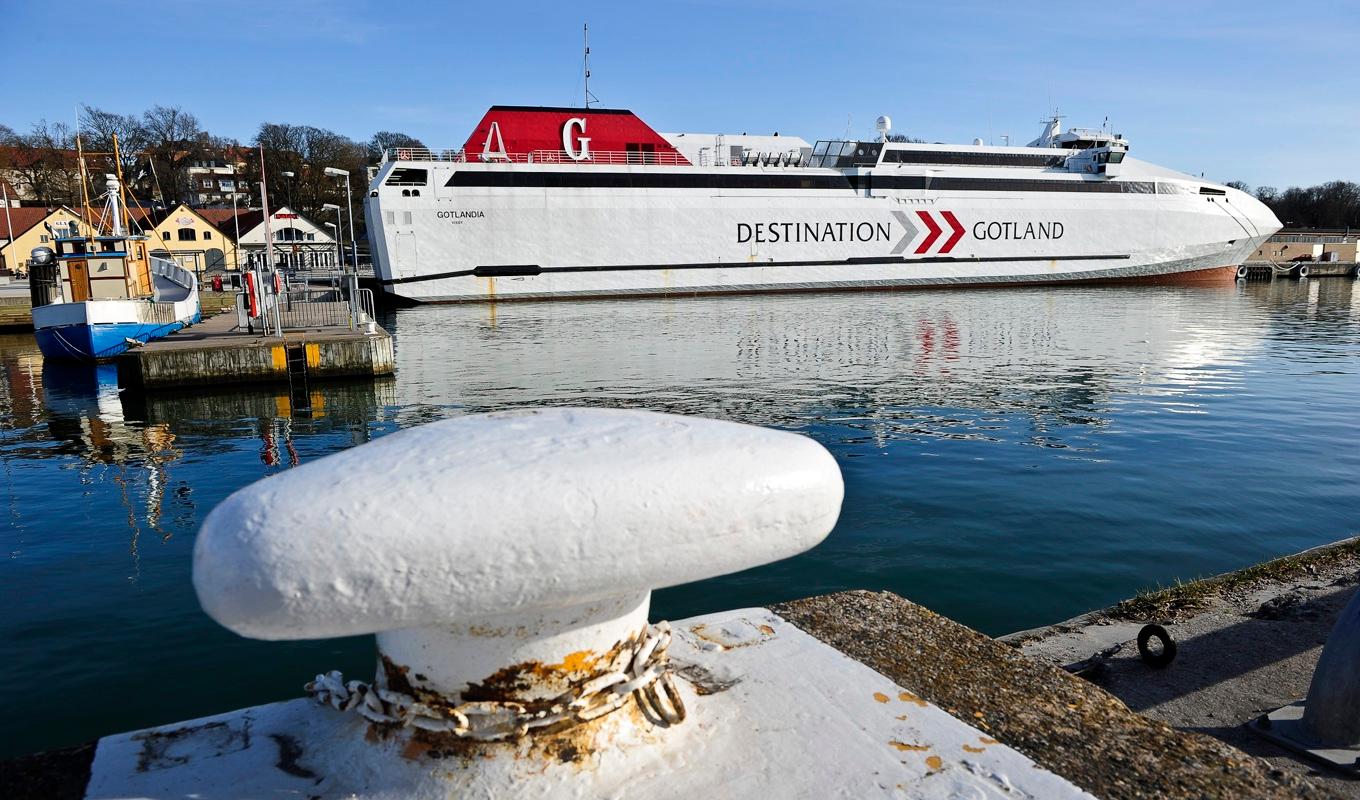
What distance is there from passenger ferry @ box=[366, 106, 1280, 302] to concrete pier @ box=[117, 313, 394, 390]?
17.6 meters

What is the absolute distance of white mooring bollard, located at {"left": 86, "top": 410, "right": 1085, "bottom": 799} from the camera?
A: 159 cm

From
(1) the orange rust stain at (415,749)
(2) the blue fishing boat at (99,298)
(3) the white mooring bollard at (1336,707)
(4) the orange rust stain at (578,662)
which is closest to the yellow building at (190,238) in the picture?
(2) the blue fishing boat at (99,298)

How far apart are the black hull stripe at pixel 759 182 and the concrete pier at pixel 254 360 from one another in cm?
1827

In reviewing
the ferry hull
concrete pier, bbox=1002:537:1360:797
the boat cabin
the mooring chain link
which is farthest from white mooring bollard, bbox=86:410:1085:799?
the ferry hull

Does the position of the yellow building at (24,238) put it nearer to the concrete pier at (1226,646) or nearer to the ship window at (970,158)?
the ship window at (970,158)

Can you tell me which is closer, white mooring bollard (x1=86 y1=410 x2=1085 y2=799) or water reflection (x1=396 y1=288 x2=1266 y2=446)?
white mooring bollard (x1=86 y1=410 x2=1085 y2=799)

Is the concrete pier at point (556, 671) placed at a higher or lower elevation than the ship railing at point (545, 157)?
lower

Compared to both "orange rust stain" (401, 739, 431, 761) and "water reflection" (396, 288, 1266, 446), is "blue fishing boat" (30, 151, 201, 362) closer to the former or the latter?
"water reflection" (396, 288, 1266, 446)

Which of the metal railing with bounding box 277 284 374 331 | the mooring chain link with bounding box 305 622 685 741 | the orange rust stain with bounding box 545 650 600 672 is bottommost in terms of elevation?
the mooring chain link with bounding box 305 622 685 741

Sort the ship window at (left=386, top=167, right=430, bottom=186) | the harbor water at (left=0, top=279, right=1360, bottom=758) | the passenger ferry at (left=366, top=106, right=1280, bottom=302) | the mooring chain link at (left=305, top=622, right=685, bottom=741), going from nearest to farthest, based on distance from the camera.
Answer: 1. the mooring chain link at (left=305, top=622, right=685, bottom=741)
2. the harbor water at (left=0, top=279, right=1360, bottom=758)
3. the ship window at (left=386, top=167, right=430, bottom=186)
4. the passenger ferry at (left=366, top=106, right=1280, bottom=302)

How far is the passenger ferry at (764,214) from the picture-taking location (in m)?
33.8

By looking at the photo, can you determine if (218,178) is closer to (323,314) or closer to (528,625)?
(323,314)

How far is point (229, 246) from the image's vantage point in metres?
61.7

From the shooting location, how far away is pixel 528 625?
1.85 metres
